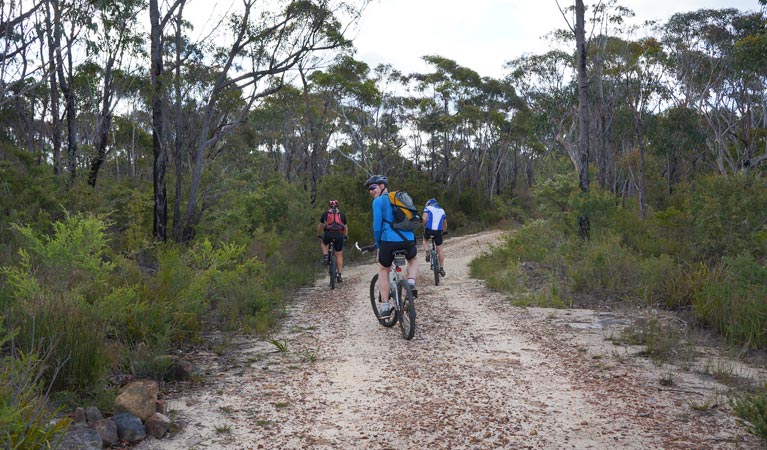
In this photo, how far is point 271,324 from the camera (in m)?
7.23

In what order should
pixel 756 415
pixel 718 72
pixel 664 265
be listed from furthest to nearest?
pixel 718 72 < pixel 664 265 < pixel 756 415

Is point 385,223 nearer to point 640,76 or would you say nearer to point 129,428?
point 129,428

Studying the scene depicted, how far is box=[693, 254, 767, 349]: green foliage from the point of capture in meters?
5.59

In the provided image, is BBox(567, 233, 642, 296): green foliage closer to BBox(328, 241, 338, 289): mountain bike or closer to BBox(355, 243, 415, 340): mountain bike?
BBox(355, 243, 415, 340): mountain bike

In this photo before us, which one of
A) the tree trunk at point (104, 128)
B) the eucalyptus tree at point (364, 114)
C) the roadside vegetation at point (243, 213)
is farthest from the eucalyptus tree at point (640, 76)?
the tree trunk at point (104, 128)

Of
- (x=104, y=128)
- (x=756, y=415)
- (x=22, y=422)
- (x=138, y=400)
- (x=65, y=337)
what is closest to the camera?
(x=22, y=422)

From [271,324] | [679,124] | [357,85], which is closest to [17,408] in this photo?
[271,324]

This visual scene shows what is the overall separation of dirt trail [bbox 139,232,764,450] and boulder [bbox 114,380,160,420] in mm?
209

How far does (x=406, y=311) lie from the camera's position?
21.4 ft

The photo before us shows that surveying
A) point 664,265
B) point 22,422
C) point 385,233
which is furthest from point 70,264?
point 664,265

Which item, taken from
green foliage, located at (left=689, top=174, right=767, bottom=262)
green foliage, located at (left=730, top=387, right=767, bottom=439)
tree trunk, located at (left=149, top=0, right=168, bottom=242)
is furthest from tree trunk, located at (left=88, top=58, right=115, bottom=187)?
green foliage, located at (left=730, top=387, right=767, bottom=439)

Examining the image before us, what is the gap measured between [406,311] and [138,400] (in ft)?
10.8

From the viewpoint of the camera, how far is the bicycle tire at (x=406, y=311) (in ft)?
20.5

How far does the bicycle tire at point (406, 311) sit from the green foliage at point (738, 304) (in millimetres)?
3151
